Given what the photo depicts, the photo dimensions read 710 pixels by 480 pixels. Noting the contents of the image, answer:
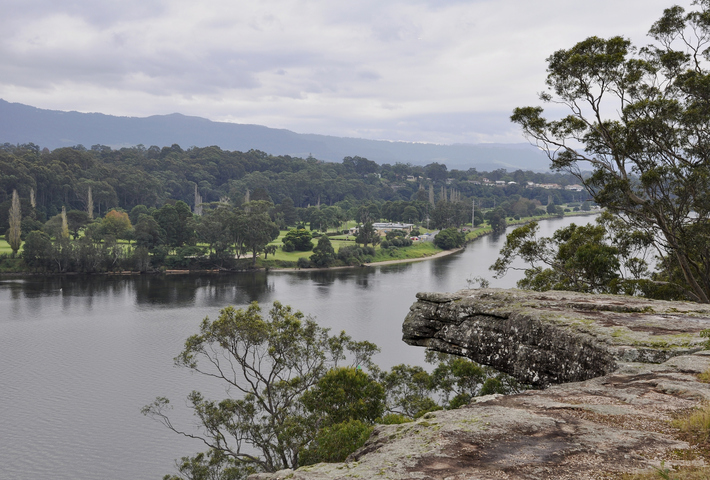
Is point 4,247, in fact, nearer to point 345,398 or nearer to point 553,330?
point 345,398

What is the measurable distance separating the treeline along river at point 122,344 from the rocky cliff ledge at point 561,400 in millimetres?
17350

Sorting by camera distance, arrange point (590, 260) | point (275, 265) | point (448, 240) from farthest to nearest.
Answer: point (448, 240), point (275, 265), point (590, 260)

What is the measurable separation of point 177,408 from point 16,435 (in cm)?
706

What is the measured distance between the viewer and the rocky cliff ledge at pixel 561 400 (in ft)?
→ 17.8

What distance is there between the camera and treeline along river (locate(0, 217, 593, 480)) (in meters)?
24.0

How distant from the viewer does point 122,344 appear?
3878cm

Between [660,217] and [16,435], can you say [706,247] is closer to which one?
[660,217]

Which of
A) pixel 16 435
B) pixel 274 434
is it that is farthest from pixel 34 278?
pixel 274 434

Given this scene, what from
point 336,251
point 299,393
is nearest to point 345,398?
point 299,393

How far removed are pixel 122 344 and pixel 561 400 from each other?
3738 cm

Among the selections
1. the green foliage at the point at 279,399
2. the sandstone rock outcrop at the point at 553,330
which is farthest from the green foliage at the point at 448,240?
the sandstone rock outcrop at the point at 553,330

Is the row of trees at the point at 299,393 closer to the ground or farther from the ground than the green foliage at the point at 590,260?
closer to the ground

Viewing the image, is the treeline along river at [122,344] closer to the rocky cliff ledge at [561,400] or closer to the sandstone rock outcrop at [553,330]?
the sandstone rock outcrop at [553,330]

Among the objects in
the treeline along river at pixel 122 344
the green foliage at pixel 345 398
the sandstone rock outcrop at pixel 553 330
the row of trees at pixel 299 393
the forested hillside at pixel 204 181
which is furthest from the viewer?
the forested hillside at pixel 204 181
